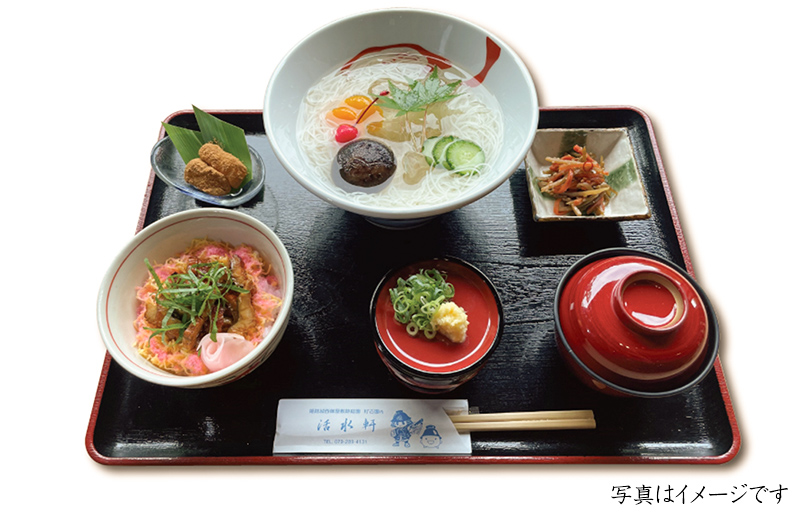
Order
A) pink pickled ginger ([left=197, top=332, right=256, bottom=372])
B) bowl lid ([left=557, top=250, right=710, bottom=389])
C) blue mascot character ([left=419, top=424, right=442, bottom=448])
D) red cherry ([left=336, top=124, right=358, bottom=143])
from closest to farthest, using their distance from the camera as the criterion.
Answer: bowl lid ([left=557, top=250, right=710, bottom=389]), pink pickled ginger ([left=197, top=332, right=256, bottom=372]), blue mascot character ([left=419, top=424, right=442, bottom=448]), red cherry ([left=336, top=124, right=358, bottom=143])

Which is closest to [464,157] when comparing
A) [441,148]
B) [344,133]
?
[441,148]

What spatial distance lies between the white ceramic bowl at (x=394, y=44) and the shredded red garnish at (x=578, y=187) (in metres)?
0.37

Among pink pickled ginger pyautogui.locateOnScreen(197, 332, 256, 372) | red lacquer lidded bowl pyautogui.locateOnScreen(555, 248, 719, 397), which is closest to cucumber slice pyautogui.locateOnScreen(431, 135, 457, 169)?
red lacquer lidded bowl pyautogui.locateOnScreen(555, 248, 719, 397)

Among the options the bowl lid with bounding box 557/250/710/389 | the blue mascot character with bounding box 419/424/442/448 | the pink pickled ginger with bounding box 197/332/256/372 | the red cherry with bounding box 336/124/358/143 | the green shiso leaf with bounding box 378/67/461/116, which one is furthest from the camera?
the red cherry with bounding box 336/124/358/143

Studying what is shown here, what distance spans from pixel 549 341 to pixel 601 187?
774 mm

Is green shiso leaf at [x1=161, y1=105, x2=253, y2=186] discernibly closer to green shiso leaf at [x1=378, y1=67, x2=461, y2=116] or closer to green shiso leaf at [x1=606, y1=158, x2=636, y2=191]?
green shiso leaf at [x1=378, y1=67, x2=461, y2=116]

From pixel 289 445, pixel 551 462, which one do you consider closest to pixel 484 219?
pixel 551 462

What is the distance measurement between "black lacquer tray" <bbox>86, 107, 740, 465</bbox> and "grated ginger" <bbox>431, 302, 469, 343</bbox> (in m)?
0.28

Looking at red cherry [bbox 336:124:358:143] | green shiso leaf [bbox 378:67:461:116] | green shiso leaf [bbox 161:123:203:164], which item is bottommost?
green shiso leaf [bbox 161:123:203:164]

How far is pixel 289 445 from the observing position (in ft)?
5.71

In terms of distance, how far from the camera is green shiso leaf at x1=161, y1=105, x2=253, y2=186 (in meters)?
2.10

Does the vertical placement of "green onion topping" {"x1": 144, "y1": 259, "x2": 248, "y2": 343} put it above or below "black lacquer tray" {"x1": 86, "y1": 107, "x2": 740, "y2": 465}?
above

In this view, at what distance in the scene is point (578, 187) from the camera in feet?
6.94

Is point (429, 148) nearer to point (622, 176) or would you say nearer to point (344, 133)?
point (344, 133)
